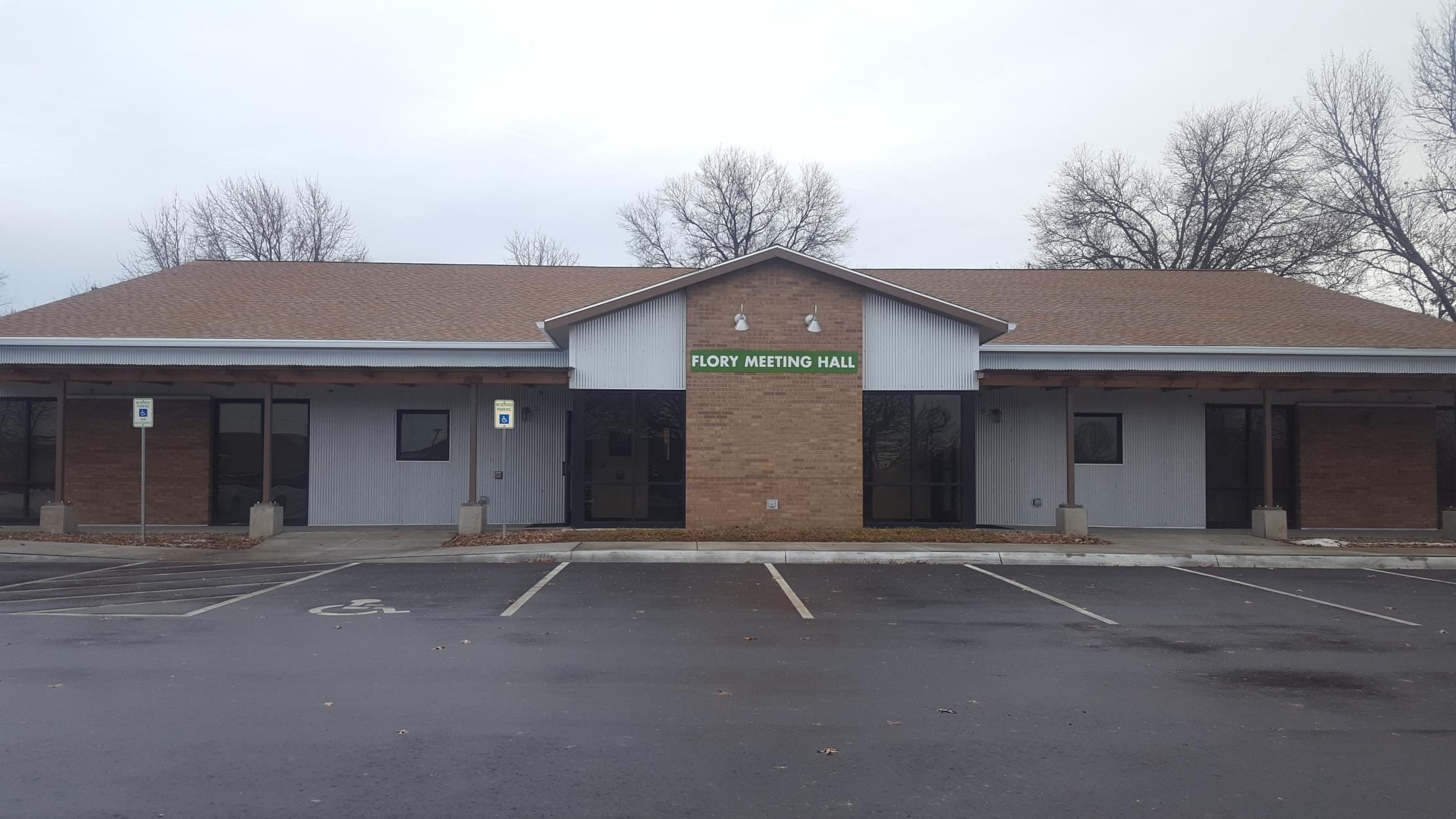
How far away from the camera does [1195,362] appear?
19.7 meters

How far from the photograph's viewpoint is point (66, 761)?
5441 millimetres

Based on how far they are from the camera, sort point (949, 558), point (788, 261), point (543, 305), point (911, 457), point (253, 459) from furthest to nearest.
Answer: point (543, 305), point (253, 459), point (911, 457), point (788, 261), point (949, 558)

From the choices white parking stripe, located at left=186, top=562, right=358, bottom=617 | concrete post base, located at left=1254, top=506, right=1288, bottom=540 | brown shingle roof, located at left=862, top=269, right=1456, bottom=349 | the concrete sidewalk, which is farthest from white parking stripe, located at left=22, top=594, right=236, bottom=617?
concrete post base, located at left=1254, top=506, right=1288, bottom=540

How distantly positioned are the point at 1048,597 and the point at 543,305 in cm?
1390

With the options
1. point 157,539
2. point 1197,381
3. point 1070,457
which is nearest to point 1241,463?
point 1197,381

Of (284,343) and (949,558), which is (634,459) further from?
(284,343)

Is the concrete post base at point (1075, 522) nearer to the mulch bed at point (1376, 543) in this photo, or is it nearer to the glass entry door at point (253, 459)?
the mulch bed at point (1376, 543)

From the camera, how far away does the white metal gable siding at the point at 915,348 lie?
1797 cm

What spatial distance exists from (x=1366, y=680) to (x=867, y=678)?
402cm

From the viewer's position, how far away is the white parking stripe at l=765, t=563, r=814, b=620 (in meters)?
10.3

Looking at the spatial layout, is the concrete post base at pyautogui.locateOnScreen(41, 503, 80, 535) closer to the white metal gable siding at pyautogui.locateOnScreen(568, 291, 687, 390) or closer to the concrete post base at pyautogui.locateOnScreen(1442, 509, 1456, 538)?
the white metal gable siding at pyautogui.locateOnScreen(568, 291, 687, 390)

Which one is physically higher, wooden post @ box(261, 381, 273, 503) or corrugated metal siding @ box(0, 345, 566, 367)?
corrugated metal siding @ box(0, 345, 566, 367)

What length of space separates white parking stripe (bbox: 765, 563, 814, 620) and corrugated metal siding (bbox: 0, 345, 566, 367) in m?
7.41

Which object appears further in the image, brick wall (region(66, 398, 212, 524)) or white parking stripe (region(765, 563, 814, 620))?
brick wall (region(66, 398, 212, 524))
